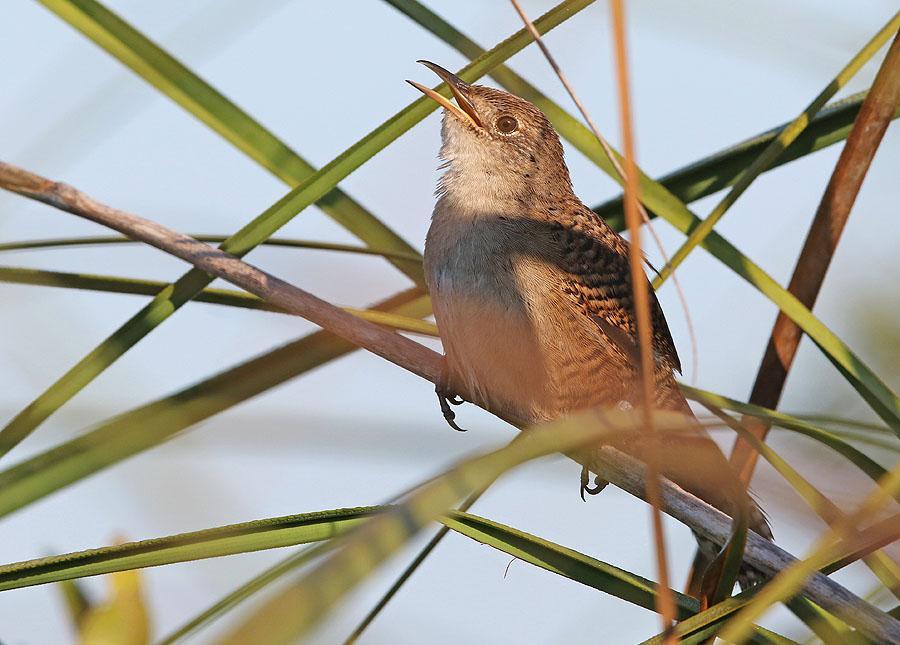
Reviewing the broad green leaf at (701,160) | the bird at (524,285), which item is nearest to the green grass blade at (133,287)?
the bird at (524,285)

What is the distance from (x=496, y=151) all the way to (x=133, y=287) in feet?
5.69

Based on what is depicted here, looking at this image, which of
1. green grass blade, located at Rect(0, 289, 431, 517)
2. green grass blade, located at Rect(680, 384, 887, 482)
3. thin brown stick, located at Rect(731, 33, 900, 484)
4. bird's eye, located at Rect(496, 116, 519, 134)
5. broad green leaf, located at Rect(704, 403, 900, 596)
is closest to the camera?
green grass blade, located at Rect(680, 384, 887, 482)

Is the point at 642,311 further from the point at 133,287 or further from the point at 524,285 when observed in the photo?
the point at 524,285

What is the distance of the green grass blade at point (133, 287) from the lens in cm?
247

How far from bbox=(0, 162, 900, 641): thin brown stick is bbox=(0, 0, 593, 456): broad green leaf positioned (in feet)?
0.26

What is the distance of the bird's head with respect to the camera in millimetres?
3838

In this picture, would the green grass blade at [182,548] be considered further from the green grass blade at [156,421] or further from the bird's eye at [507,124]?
the bird's eye at [507,124]

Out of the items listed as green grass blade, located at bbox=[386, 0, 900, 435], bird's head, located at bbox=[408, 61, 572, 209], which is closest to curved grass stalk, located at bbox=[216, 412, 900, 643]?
green grass blade, located at bbox=[386, 0, 900, 435]

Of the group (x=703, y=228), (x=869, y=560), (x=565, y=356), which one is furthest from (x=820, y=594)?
(x=565, y=356)

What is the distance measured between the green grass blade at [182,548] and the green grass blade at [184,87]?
1092 millimetres

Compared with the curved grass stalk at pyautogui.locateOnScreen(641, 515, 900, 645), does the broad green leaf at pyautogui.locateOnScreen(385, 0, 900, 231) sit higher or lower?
higher

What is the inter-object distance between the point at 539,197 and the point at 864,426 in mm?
2056

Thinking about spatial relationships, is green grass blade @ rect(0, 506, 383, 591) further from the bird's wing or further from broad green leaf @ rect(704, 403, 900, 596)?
the bird's wing

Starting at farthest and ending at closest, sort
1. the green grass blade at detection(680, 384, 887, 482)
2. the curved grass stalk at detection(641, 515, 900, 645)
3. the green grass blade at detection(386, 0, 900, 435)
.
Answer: the green grass blade at detection(386, 0, 900, 435)
the green grass blade at detection(680, 384, 887, 482)
the curved grass stalk at detection(641, 515, 900, 645)
